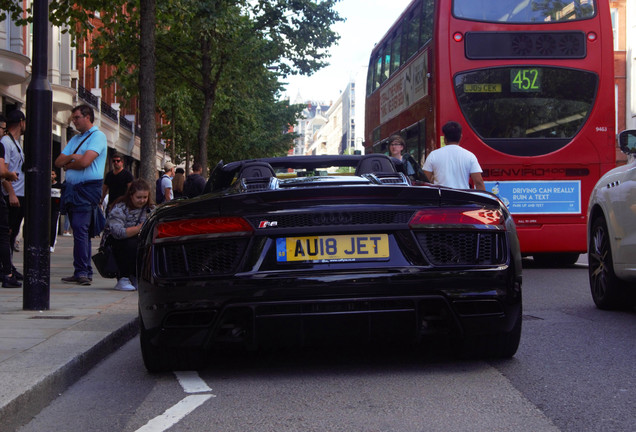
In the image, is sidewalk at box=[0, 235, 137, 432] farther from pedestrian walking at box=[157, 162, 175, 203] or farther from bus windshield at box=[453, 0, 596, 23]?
pedestrian walking at box=[157, 162, 175, 203]

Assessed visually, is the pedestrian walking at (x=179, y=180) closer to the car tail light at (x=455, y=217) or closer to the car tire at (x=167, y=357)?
the car tire at (x=167, y=357)

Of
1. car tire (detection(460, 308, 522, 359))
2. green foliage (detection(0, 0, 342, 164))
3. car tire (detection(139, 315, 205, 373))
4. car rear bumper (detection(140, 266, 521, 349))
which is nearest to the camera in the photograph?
car rear bumper (detection(140, 266, 521, 349))

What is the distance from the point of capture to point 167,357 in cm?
511

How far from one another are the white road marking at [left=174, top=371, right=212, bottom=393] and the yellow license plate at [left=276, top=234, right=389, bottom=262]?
760mm

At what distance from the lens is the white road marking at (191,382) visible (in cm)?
474

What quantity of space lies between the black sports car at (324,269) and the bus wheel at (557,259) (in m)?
9.30

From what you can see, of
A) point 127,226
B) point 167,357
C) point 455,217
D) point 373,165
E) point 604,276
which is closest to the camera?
point 455,217

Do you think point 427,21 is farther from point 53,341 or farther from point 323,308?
point 323,308

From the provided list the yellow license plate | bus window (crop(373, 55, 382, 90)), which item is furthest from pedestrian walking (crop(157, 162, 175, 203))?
the yellow license plate

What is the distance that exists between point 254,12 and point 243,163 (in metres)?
21.5

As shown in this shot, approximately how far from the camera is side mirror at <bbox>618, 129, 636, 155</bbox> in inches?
291

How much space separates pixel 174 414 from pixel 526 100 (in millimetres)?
9284

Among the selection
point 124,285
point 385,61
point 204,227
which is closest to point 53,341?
point 204,227

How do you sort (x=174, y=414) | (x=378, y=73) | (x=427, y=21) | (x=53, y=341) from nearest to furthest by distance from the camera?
(x=174, y=414), (x=53, y=341), (x=427, y=21), (x=378, y=73)
